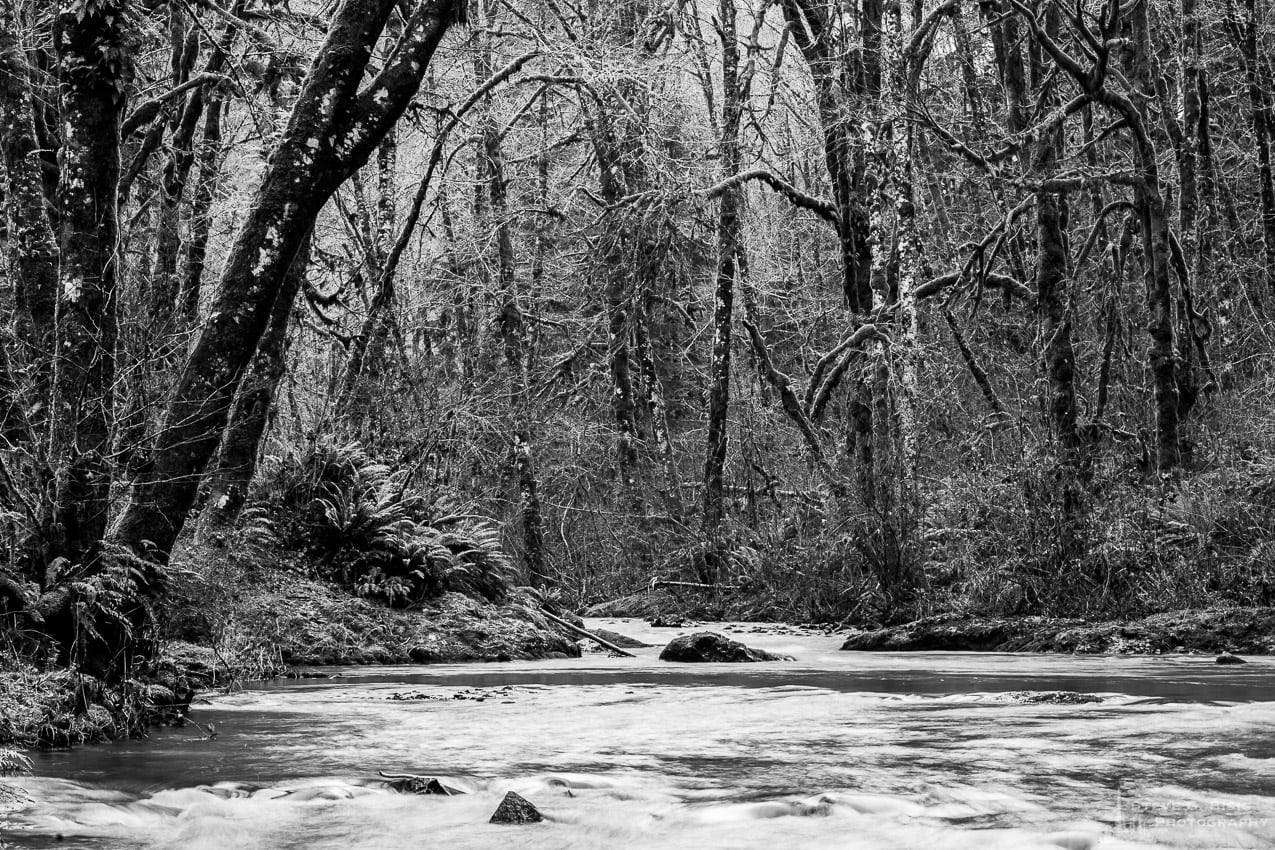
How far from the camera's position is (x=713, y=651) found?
11.8 meters

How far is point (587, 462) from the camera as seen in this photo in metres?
→ 25.2

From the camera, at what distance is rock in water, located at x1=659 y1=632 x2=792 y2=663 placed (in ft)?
38.7

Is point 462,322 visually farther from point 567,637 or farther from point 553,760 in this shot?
point 553,760

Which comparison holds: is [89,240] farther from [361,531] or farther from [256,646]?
[361,531]

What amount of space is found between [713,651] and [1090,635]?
138 inches

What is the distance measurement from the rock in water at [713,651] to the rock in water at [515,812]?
280 inches

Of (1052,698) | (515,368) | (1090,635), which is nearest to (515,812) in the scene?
(1052,698)

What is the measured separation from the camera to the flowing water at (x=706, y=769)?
4.47 m

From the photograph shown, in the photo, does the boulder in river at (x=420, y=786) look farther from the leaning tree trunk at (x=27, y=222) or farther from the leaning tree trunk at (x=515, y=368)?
the leaning tree trunk at (x=515, y=368)

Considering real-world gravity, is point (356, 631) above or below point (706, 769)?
above

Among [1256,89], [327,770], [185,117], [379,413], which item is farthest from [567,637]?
[1256,89]

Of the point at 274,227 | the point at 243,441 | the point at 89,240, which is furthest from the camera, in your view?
the point at 243,441

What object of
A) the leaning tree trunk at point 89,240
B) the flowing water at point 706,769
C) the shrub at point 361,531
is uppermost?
the leaning tree trunk at point 89,240

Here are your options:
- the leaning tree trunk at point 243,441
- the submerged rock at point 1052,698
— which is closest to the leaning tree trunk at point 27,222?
the leaning tree trunk at point 243,441
